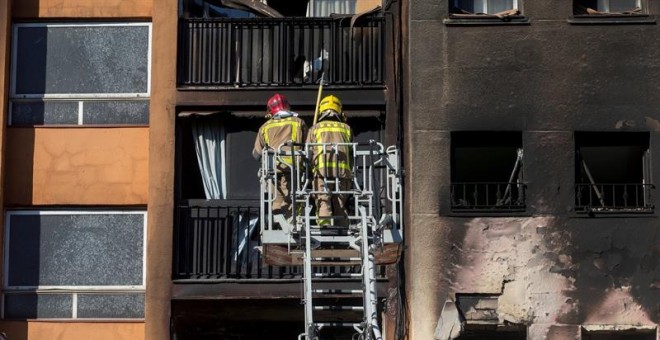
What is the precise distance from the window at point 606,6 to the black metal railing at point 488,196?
8.88 ft

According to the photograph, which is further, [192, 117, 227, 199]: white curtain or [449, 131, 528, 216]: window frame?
[192, 117, 227, 199]: white curtain

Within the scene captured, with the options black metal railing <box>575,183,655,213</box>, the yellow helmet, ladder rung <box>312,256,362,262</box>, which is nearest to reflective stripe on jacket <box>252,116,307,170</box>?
the yellow helmet

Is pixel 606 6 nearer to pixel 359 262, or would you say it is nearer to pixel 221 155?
pixel 221 155

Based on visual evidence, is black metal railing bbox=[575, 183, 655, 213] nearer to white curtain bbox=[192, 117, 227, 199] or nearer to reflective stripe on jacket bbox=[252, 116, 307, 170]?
reflective stripe on jacket bbox=[252, 116, 307, 170]

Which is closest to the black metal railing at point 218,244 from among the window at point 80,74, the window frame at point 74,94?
the window at point 80,74

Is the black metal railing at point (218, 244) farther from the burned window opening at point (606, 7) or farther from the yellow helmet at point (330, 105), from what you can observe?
the burned window opening at point (606, 7)

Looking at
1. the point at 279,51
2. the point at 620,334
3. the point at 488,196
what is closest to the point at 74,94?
the point at 279,51

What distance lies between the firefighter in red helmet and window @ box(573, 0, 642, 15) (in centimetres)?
534

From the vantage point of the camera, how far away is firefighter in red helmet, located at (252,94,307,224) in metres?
14.5

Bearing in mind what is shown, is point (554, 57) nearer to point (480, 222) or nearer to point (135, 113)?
point (480, 222)

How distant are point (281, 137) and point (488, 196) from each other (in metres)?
4.25

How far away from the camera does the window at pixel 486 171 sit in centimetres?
1758

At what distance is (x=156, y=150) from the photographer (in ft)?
59.7

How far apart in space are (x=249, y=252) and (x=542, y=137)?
444 cm
